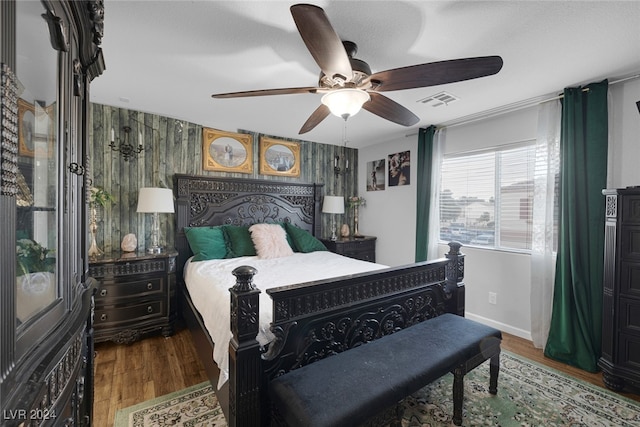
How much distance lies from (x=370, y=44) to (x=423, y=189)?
238cm

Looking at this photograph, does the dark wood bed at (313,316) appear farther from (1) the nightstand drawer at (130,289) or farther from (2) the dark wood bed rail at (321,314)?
(1) the nightstand drawer at (130,289)

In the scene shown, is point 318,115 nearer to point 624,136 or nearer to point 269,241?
point 269,241

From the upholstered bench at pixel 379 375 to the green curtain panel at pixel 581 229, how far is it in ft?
3.52

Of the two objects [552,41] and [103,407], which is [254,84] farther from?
[103,407]

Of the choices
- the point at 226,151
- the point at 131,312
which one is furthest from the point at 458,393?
the point at 226,151

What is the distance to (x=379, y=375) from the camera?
4.54ft

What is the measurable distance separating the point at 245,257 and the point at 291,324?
72.9 inches

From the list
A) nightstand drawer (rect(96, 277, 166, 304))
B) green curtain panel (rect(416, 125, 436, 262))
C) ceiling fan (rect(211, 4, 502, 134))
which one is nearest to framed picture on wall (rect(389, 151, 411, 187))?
green curtain panel (rect(416, 125, 436, 262))

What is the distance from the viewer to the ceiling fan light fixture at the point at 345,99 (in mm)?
1679

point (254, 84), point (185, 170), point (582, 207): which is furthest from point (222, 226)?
point (582, 207)

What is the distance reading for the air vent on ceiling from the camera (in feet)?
8.49

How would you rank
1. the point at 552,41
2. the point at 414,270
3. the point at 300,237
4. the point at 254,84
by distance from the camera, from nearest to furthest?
the point at 552,41 → the point at 414,270 → the point at 254,84 → the point at 300,237

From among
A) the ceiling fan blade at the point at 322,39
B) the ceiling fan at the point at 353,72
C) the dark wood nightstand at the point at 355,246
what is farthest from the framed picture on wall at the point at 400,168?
the ceiling fan blade at the point at 322,39

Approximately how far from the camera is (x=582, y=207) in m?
2.39
